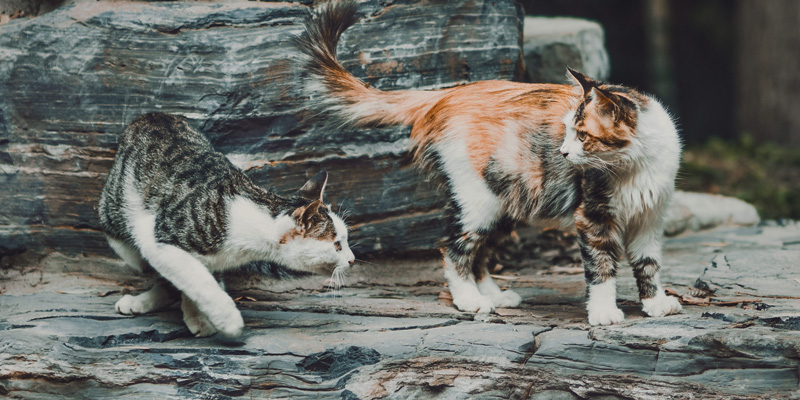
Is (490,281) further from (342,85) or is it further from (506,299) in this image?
(342,85)

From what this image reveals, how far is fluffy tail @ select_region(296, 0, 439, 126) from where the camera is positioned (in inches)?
175

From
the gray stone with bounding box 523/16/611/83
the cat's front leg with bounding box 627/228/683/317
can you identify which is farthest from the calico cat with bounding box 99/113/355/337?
the gray stone with bounding box 523/16/611/83

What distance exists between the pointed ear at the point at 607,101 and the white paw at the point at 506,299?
4.38 feet

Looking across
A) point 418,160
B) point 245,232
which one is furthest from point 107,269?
point 418,160

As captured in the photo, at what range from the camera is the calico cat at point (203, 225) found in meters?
3.89

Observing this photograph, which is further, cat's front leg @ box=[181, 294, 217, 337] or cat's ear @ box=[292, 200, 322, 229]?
cat's front leg @ box=[181, 294, 217, 337]

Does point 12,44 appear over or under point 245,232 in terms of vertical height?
over

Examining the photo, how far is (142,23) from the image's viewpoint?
472 centimetres

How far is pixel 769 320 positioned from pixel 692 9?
368 inches

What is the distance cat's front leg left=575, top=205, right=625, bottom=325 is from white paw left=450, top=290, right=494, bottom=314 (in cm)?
63

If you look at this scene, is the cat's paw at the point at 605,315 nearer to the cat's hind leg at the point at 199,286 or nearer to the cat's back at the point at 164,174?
the cat's hind leg at the point at 199,286

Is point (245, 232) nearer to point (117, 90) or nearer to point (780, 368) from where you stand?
point (117, 90)

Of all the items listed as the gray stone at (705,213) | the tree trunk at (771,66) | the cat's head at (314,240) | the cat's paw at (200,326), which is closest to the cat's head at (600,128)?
the cat's head at (314,240)

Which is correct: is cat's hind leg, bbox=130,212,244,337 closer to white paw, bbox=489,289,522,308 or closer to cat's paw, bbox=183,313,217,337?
cat's paw, bbox=183,313,217,337
